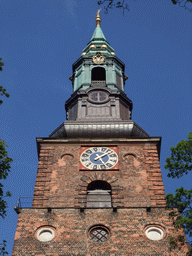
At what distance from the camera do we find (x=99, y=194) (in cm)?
2606

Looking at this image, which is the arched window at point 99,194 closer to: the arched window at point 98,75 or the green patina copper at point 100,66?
the green patina copper at point 100,66

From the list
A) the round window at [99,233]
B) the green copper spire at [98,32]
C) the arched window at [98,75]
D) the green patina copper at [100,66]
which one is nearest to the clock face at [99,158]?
the round window at [99,233]

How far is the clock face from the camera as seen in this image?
2725cm

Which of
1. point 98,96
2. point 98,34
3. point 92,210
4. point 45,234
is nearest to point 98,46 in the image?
point 98,34

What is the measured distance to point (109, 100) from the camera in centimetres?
3294

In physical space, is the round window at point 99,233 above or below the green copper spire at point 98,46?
below

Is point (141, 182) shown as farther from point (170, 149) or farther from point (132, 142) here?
point (170, 149)

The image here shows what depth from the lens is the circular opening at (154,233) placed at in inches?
875

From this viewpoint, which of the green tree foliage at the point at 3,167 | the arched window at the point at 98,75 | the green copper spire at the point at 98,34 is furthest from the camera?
the green copper spire at the point at 98,34

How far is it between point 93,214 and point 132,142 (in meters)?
7.09

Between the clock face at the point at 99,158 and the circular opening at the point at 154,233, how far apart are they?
5397 millimetres

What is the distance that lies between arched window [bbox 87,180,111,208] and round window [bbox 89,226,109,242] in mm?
2570

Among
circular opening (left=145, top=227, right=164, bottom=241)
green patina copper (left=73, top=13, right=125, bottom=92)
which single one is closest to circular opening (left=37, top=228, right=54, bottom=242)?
circular opening (left=145, top=227, right=164, bottom=241)

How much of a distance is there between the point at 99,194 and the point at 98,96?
30.8ft
